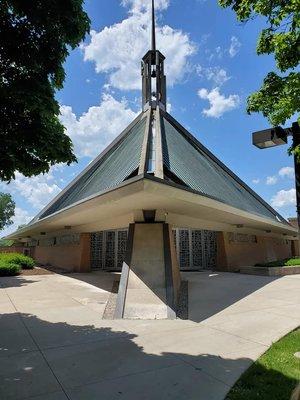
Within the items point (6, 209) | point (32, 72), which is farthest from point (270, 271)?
point (6, 209)

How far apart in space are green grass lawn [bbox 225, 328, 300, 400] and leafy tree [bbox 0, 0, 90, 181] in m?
4.75

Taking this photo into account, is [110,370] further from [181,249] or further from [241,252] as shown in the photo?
[241,252]

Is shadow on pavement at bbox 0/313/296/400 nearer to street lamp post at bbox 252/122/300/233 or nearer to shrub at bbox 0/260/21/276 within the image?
street lamp post at bbox 252/122/300/233

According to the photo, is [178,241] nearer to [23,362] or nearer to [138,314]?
[138,314]

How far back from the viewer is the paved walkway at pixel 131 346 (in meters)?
4.76

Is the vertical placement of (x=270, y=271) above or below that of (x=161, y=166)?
below

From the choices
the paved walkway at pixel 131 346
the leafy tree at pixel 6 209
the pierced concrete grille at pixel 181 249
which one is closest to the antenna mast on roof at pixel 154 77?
the pierced concrete grille at pixel 181 249

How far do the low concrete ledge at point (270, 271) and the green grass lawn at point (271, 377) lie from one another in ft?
41.5

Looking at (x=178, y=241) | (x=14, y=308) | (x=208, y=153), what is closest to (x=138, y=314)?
(x=14, y=308)

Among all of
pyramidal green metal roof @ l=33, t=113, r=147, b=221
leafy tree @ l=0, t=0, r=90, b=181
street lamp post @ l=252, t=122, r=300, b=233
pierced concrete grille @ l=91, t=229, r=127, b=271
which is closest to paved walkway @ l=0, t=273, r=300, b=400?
leafy tree @ l=0, t=0, r=90, b=181

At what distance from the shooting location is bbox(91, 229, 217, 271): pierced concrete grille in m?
23.1

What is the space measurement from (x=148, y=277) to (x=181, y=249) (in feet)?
41.3

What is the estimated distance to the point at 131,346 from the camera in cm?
665

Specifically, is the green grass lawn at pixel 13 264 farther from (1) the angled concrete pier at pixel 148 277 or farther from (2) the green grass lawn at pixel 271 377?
(2) the green grass lawn at pixel 271 377
